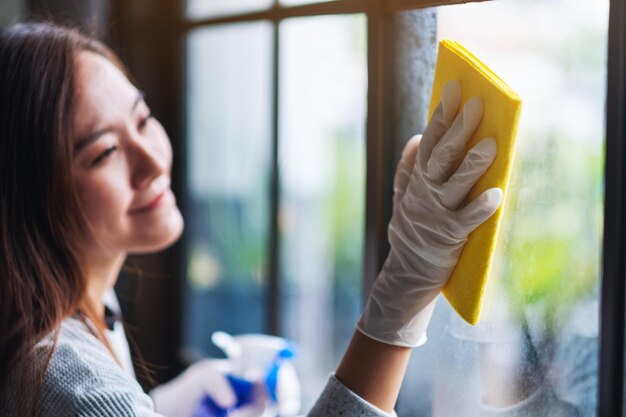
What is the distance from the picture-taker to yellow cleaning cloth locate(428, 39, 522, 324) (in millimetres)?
686

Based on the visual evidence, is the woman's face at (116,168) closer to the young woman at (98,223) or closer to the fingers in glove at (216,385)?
the young woman at (98,223)

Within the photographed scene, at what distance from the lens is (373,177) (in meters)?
1.02

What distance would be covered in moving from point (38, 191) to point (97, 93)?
0.57 feet

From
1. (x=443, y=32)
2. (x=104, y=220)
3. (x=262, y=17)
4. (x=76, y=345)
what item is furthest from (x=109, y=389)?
(x=262, y=17)

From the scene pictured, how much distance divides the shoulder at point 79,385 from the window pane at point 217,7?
30.7 inches

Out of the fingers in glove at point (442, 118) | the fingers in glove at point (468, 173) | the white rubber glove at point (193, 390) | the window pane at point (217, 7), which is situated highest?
the window pane at point (217, 7)

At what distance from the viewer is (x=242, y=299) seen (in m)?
1.69

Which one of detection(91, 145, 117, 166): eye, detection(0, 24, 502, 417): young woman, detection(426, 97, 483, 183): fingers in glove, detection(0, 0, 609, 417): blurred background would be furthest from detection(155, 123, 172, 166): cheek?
detection(426, 97, 483, 183): fingers in glove

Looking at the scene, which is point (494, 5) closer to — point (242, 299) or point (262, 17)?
point (262, 17)

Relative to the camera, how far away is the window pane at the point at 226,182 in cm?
154

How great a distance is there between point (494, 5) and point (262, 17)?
2.01 ft

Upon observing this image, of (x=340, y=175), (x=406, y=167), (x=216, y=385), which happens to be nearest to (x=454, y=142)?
(x=406, y=167)

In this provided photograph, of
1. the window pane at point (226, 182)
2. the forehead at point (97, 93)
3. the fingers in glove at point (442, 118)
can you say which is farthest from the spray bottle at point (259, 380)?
the fingers in glove at point (442, 118)

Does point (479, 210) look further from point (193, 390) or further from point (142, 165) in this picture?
point (193, 390)
